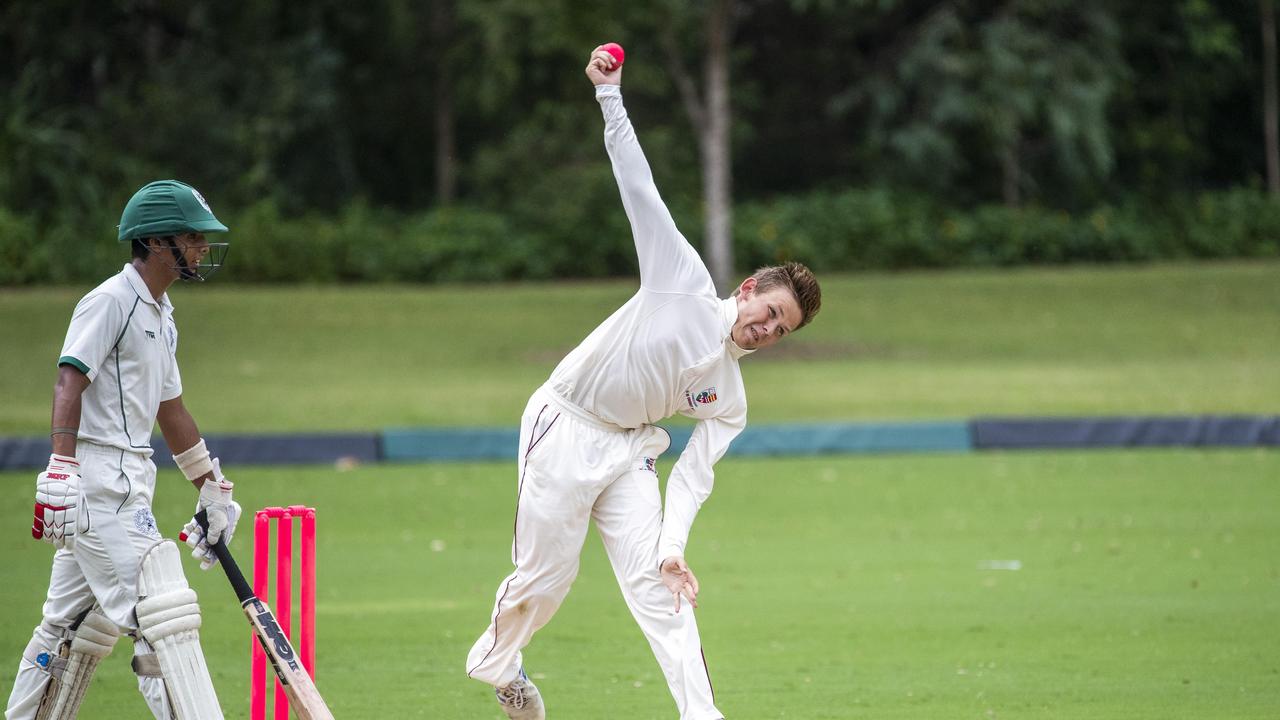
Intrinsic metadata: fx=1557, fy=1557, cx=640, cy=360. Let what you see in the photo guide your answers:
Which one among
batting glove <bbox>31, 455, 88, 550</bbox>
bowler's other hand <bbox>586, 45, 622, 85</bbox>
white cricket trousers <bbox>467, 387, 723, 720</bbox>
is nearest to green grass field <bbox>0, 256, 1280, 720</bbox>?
white cricket trousers <bbox>467, 387, 723, 720</bbox>

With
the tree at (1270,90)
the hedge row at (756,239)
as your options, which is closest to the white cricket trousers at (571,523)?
the hedge row at (756,239)

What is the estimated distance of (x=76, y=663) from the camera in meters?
4.65

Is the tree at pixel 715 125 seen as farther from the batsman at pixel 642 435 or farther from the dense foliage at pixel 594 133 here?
the batsman at pixel 642 435

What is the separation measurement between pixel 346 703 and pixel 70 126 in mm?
27722

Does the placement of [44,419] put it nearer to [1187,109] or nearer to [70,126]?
[70,126]

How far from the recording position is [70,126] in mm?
30906

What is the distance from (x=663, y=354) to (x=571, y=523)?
0.59m

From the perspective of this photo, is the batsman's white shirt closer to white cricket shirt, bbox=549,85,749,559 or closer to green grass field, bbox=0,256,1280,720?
green grass field, bbox=0,256,1280,720

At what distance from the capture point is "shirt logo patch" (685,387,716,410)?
478 centimetres

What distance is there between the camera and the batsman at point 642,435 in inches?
181

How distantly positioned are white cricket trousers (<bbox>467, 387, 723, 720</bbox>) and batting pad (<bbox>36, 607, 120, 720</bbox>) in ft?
3.61

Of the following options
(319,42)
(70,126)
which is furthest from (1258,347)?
(70,126)

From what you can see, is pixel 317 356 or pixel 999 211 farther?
pixel 999 211

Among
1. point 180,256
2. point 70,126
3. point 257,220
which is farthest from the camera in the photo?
point 70,126
